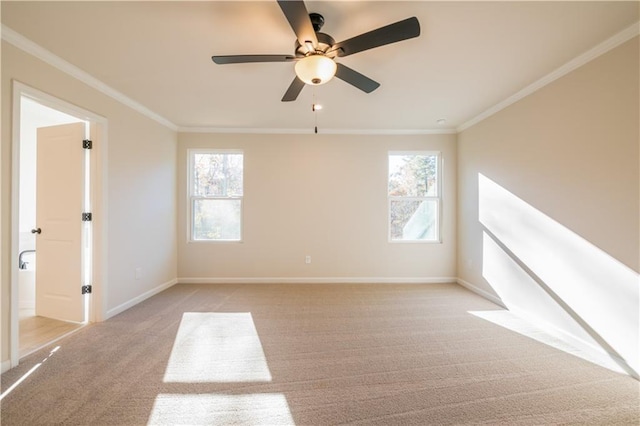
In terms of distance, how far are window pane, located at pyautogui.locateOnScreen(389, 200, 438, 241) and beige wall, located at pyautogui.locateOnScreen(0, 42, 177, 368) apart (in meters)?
3.65

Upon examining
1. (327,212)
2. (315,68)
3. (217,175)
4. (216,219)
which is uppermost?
(315,68)

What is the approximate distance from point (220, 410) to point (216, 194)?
11.4ft

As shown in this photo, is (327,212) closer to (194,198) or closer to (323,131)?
Result: (323,131)

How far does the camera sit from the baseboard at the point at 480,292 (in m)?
3.49

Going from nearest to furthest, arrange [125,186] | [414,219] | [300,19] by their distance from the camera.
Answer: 1. [300,19]
2. [125,186]
3. [414,219]

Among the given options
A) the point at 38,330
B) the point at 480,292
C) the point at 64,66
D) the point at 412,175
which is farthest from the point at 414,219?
the point at 38,330

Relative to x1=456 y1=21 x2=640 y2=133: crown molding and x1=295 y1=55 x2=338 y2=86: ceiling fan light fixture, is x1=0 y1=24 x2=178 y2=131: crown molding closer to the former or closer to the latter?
x1=295 y1=55 x2=338 y2=86: ceiling fan light fixture

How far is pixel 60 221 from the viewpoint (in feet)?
9.69

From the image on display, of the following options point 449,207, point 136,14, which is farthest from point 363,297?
point 136,14

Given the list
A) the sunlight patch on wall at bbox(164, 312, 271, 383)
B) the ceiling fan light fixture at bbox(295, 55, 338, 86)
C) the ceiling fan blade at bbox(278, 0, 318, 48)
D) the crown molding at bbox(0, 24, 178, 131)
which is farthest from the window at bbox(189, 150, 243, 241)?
the ceiling fan blade at bbox(278, 0, 318, 48)

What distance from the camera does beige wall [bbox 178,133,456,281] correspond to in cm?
451

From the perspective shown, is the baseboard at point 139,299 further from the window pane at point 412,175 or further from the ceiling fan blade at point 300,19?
the window pane at point 412,175

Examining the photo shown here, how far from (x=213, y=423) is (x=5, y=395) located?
145 centimetres

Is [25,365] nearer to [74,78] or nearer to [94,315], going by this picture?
[94,315]
